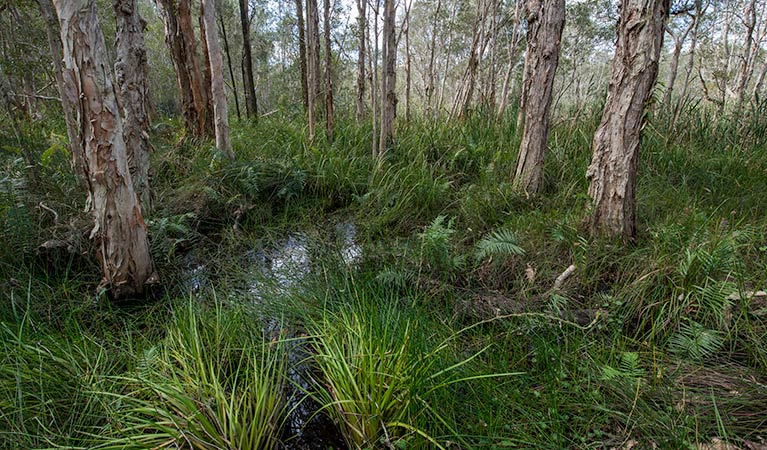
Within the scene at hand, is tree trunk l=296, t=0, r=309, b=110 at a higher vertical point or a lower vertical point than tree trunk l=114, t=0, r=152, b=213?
higher

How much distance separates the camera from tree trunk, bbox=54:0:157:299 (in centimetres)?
204

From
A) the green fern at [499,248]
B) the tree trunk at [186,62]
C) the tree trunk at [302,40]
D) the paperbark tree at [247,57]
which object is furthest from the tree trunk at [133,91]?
the paperbark tree at [247,57]

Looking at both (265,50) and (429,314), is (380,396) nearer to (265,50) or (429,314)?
(429,314)

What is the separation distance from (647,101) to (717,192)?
2011 mm

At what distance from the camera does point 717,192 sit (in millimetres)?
3553

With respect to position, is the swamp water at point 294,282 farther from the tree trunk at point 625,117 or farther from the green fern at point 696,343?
the tree trunk at point 625,117

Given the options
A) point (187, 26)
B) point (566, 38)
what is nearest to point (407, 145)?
point (187, 26)

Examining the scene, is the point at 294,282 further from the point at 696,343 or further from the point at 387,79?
the point at 387,79

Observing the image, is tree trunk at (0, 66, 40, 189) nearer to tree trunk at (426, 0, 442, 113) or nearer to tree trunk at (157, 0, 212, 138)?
tree trunk at (157, 0, 212, 138)

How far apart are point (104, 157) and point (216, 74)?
8.10 feet

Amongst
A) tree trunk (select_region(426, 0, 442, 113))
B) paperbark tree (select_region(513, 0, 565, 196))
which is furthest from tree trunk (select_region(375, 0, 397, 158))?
tree trunk (select_region(426, 0, 442, 113))

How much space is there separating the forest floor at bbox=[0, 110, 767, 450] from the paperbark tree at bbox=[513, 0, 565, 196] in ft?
0.96

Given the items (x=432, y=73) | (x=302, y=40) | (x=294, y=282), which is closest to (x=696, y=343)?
(x=294, y=282)

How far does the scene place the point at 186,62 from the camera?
567 cm
